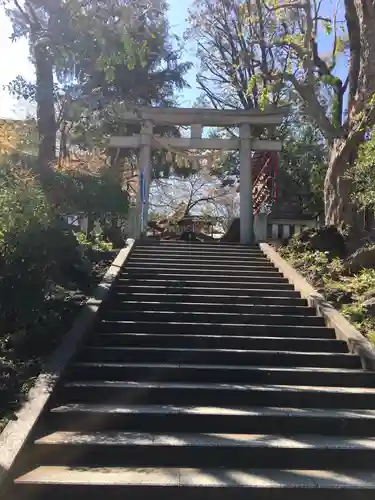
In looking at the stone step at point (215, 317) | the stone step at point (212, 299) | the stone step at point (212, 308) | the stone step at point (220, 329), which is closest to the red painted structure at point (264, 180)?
the stone step at point (212, 299)

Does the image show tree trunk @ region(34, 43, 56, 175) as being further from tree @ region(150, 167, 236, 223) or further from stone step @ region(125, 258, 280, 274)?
tree @ region(150, 167, 236, 223)

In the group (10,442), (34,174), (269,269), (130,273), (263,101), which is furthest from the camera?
(263,101)

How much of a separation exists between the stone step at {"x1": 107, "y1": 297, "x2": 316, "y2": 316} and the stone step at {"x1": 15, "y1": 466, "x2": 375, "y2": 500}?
3.45 m

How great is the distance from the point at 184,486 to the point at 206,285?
4.77 meters

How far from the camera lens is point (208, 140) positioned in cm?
1263

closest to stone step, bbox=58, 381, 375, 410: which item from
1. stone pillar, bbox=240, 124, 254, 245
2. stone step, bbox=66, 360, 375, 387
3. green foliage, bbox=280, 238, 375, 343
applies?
stone step, bbox=66, 360, 375, 387

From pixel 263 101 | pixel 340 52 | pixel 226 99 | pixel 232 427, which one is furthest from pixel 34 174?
pixel 226 99

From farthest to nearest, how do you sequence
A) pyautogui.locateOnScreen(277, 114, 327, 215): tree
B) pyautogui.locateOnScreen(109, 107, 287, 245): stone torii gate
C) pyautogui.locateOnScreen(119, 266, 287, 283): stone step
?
pyautogui.locateOnScreen(277, 114, 327, 215): tree
pyautogui.locateOnScreen(109, 107, 287, 245): stone torii gate
pyautogui.locateOnScreen(119, 266, 287, 283): stone step

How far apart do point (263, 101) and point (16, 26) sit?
20.6 feet

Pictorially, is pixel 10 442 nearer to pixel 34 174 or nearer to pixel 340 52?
pixel 34 174

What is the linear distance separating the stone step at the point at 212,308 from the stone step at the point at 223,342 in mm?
963

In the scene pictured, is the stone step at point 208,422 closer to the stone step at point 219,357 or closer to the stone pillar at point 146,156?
the stone step at point 219,357

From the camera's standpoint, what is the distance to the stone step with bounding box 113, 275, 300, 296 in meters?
7.57

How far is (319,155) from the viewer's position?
18.0 m
